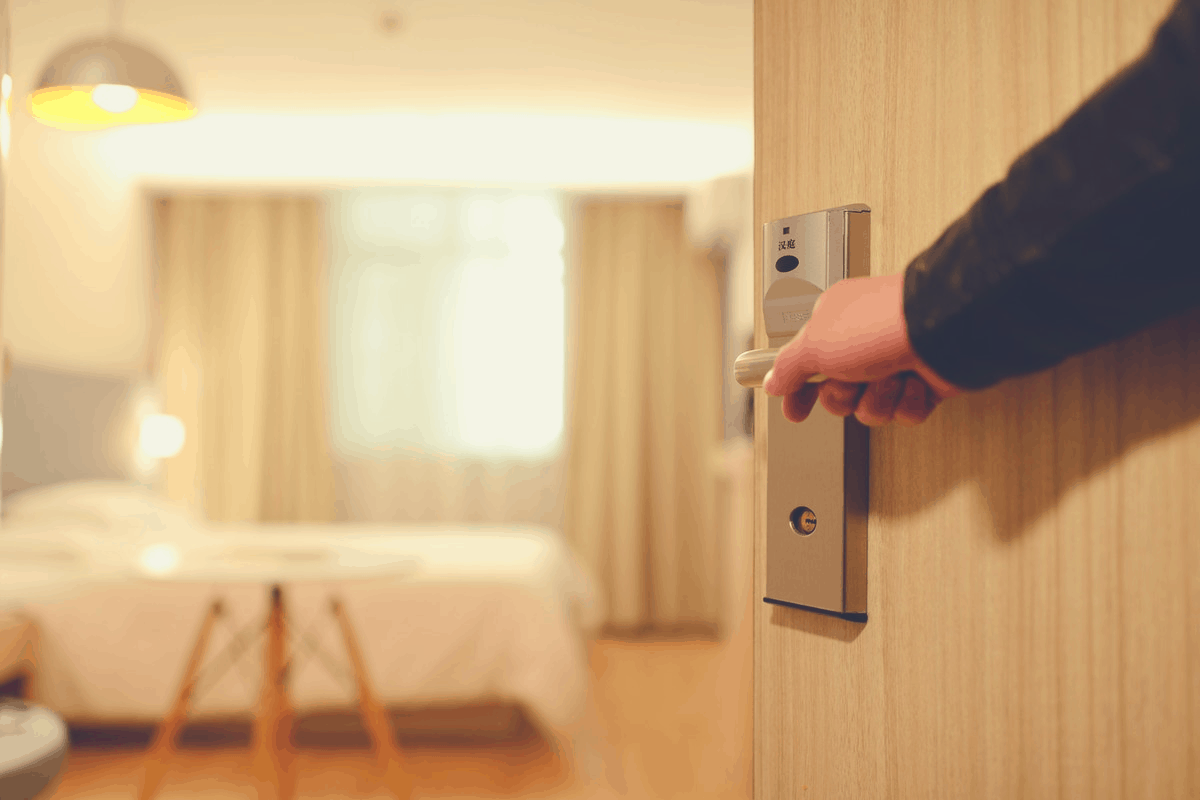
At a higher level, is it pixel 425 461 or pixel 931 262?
pixel 931 262

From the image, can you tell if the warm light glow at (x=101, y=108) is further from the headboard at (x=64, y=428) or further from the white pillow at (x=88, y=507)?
the white pillow at (x=88, y=507)

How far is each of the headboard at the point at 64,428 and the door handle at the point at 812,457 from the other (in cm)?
322

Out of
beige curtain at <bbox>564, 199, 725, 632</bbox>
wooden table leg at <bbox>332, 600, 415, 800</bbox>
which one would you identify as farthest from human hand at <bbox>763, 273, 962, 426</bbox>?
beige curtain at <bbox>564, 199, 725, 632</bbox>

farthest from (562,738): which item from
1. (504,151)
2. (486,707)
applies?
(504,151)

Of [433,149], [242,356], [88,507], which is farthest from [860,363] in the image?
[242,356]

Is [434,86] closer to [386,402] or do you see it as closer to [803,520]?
[386,402]

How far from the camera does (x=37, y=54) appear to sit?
2830 mm

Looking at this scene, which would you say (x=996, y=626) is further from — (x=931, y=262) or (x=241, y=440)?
(x=241, y=440)

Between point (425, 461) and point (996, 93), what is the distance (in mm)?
4105

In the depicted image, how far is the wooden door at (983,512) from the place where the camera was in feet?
Result: 1.21

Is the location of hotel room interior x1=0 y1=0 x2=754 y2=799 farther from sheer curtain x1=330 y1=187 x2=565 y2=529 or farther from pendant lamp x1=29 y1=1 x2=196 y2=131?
pendant lamp x1=29 y1=1 x2=196 y2=131

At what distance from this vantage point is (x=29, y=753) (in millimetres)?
1009

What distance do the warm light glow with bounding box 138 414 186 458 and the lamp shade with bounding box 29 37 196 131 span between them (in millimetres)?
1989

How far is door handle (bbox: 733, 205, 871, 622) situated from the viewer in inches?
21.4
